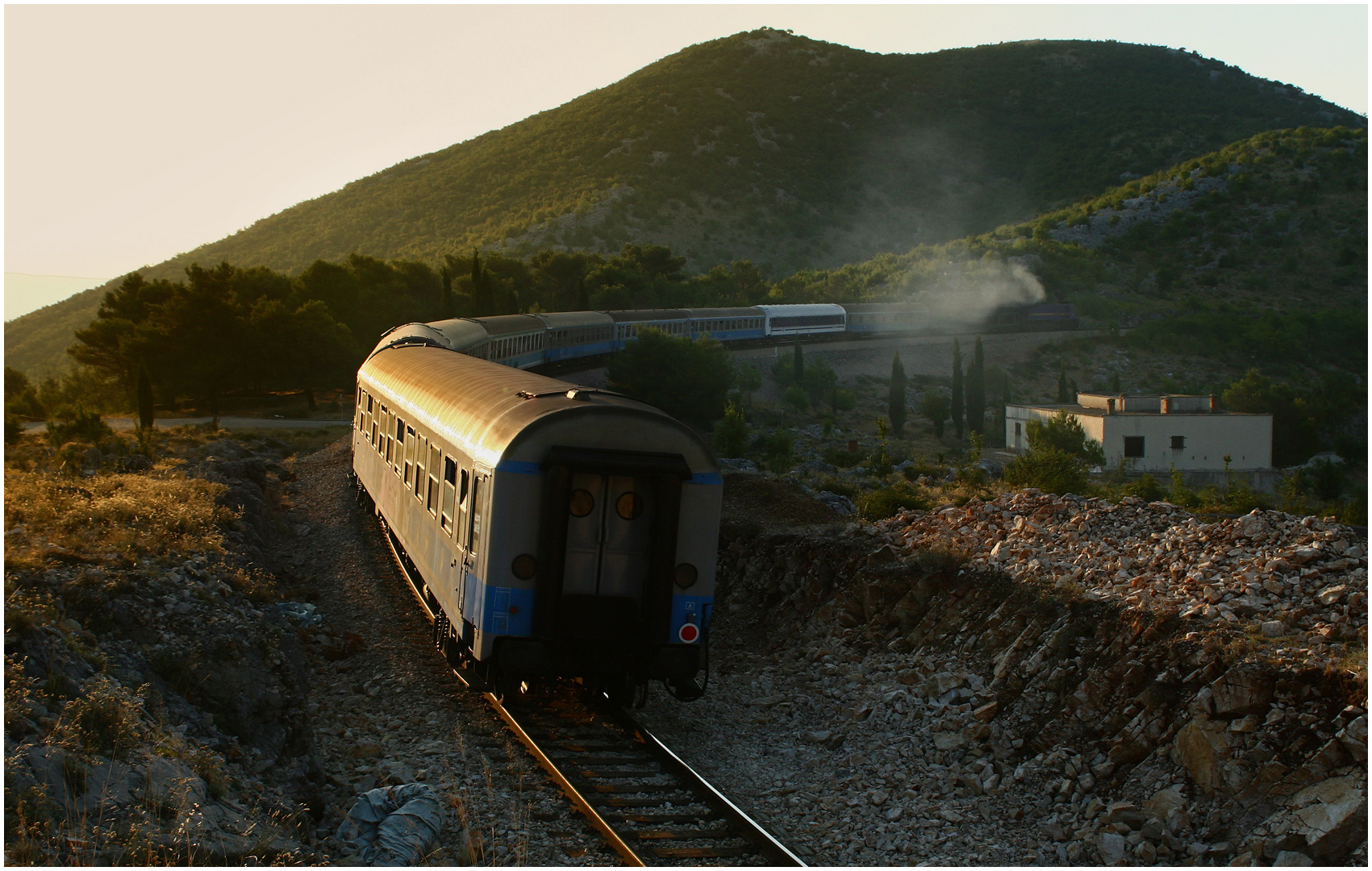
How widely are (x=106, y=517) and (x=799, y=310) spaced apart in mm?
51455

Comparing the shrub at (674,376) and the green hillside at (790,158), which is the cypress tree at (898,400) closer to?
the shrub at (674,376)

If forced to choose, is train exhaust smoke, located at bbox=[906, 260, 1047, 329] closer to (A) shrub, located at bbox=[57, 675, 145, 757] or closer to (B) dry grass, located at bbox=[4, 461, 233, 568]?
(B) dry grass, located at bbox=[4, 461, 233, 568]

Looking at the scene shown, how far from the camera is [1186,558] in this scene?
1077cm

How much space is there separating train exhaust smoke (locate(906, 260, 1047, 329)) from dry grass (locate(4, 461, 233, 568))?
5861 centimetres

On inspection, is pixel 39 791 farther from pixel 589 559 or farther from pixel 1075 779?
pixel 1075 779

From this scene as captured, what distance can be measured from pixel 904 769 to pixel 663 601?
2.79 metres

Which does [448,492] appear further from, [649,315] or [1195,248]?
[1195,248]

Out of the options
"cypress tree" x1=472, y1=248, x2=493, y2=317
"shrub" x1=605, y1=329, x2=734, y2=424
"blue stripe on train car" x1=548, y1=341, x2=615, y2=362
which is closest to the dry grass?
"shrub" x1=605, y1=329, x2=734, y2=424

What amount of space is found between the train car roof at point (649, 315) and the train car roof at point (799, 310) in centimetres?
927

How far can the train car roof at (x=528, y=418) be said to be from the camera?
28.5 feet

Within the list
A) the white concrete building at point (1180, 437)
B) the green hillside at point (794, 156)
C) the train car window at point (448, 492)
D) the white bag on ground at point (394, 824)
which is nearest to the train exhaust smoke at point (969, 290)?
the green hillside at point (794, 156)

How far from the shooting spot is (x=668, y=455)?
349 inches

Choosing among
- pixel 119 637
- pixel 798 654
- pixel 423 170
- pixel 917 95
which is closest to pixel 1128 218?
pixel 917 95

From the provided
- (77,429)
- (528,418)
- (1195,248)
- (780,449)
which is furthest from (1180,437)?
(1195,248)
